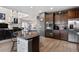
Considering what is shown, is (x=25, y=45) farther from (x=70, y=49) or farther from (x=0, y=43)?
(x=70, y=49)

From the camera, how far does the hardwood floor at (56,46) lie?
2.05 m

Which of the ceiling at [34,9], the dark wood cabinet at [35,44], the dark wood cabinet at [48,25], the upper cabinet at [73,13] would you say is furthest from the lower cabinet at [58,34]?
the ceiling at [34,9]

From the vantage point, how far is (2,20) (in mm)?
2023

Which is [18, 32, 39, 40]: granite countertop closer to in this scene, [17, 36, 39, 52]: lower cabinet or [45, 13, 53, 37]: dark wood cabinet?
[17, 36, 39, 52]: lower cabinet

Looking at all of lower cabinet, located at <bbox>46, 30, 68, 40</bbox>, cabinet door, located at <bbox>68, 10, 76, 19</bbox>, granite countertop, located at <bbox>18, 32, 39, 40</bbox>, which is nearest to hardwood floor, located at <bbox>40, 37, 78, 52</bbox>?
lower cabinet, located at <bbox>46, 30, 68, 40</bbox>

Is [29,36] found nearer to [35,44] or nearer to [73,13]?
[35,44]

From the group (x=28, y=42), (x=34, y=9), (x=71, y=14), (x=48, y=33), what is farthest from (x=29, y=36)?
(x=71, y=14)

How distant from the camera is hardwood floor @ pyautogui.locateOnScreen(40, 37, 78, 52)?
205 centimetres

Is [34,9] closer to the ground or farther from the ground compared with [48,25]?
farther from the ground

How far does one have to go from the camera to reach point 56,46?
2.08 metres

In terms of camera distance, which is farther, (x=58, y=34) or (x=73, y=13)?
(x=58, y=34)

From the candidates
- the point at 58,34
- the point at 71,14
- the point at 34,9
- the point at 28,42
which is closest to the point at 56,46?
the point at 58,34

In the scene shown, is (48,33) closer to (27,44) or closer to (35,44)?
(35,44)

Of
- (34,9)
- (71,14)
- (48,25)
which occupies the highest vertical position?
(34,9)
